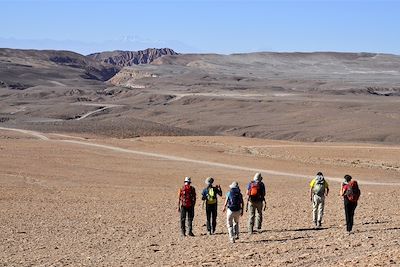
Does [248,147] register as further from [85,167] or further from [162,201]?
[162,201]

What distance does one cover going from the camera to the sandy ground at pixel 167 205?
1423 centimetres

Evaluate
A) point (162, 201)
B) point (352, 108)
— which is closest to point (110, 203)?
point (162, 201)

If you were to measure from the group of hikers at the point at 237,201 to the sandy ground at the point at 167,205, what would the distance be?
0.36 metres

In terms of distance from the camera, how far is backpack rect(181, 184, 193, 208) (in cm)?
1655

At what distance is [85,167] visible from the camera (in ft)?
119

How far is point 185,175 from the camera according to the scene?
35094mm

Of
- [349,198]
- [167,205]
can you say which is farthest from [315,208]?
[167,205]

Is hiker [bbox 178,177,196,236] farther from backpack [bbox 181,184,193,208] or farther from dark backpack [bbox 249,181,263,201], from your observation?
dark backpack [bbox 249,181,263,201]

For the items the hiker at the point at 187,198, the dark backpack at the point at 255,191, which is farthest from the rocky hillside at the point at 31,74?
the dark backpack at the point at 255,191

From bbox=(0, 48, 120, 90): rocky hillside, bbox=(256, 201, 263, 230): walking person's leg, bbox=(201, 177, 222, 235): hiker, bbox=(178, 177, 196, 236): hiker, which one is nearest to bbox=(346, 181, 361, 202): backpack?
bbox=(256, 201, 263, 230): walking person's leg

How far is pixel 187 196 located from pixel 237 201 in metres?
1.44

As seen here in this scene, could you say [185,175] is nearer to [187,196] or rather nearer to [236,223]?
[187,196]

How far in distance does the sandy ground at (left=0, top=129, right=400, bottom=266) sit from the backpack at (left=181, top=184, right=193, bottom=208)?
0.80 m

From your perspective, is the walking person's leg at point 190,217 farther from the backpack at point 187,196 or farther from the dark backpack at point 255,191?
the dark backpack at point 255,191
